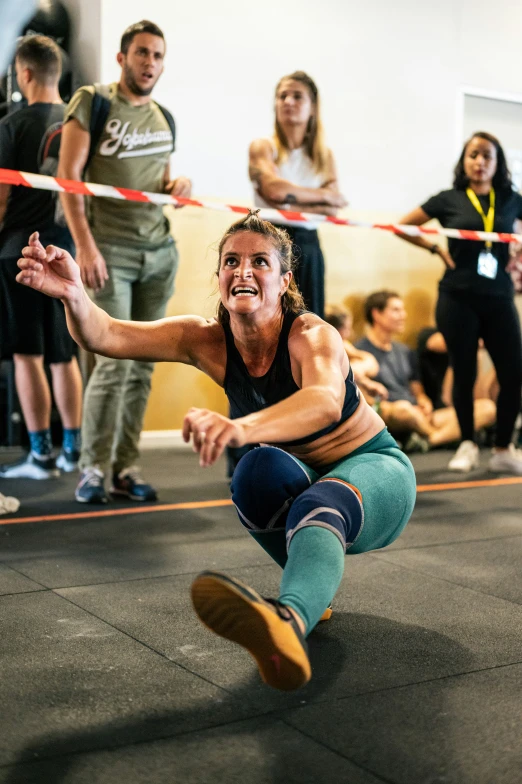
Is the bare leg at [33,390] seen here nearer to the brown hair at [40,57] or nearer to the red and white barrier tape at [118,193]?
the red and white barrier tape at [118,193]

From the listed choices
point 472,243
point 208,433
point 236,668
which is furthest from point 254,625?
point 472,243

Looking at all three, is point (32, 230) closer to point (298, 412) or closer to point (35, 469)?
point (35, 469)

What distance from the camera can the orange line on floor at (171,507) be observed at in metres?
3.59

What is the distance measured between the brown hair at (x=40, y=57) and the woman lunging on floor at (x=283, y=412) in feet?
8.25

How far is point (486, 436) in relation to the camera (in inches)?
244

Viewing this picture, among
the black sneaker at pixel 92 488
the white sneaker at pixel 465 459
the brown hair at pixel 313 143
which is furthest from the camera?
the white sneaker at pixel 465 459

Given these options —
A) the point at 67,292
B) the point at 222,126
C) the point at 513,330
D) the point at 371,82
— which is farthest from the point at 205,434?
the point at 371,82

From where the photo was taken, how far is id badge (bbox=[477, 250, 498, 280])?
15.8 ft

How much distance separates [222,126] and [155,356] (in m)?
3.83

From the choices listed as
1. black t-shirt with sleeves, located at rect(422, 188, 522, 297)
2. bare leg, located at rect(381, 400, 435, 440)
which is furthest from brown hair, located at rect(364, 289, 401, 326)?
black t-shirt with sleeves, located at rect(422, 188, 522, 297)

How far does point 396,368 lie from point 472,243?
1.26m

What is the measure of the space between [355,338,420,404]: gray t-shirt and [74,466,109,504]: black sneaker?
7.74 feet

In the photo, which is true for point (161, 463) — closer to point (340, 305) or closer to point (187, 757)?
point (340, 305)

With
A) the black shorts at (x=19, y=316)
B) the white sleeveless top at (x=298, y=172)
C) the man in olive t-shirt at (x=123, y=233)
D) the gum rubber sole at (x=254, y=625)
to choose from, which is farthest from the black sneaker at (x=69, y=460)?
the gum rubber sole at (x=254, y=625)
